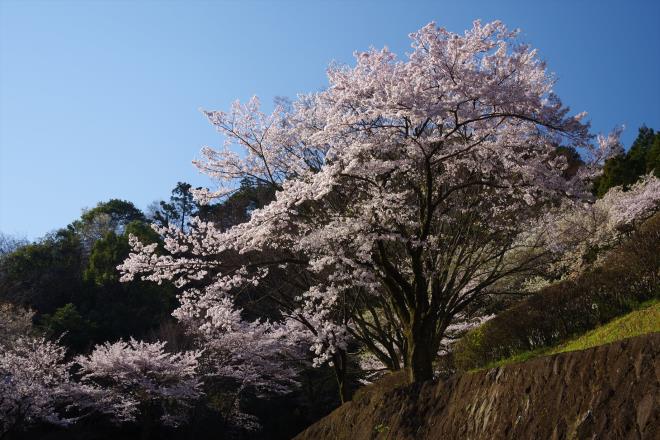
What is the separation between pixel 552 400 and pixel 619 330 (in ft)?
15.1

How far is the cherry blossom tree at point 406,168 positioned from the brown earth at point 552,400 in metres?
2.43

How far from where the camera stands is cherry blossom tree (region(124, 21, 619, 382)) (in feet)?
25.0

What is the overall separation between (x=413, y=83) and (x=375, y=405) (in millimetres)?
4369

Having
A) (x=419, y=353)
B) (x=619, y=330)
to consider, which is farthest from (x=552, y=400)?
(x=619, y=330)

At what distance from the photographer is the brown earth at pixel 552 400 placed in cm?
395

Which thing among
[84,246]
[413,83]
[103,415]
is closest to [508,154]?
[413,83]

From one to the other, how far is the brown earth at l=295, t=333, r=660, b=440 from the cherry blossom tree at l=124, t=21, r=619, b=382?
7.98 feet

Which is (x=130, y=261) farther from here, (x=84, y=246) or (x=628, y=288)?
(x=84, y=246)

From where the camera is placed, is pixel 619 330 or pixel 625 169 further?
pixel 625 169

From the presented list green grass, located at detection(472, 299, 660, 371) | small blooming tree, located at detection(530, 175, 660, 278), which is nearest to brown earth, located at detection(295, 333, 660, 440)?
green grass, located at detection(472, 299, 660, 371)

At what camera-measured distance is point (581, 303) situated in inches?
403

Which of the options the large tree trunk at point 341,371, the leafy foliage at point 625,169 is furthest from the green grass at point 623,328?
the leafy foliage at point 625,169

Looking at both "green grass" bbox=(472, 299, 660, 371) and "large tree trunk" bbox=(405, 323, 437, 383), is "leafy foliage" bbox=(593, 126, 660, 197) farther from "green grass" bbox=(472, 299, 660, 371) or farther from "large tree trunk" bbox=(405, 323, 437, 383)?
"large tree trunk" bbox=(405, 323, 437, 383)

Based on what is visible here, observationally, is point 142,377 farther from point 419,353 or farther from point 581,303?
point 581,303
